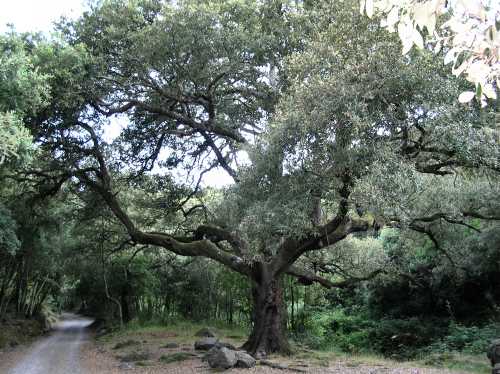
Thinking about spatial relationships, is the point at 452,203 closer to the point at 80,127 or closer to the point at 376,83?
the point at 376,83

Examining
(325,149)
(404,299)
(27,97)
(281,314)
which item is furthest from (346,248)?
(27,97)

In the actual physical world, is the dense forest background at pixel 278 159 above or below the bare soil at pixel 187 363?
above

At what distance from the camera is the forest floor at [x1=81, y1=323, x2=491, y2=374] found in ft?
35.1

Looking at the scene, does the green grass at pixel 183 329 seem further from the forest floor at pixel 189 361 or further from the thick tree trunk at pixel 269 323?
the thick tree trunk at pixel 269 323

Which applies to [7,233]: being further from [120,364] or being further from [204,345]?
[204,345]

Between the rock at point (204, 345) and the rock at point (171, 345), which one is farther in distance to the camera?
the rock at point (171, 345)

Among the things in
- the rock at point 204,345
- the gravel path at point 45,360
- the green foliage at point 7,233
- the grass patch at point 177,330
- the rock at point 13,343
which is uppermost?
the green foliage at point 7,233

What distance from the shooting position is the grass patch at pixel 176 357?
520 inches

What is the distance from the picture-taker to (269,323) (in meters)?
13.3

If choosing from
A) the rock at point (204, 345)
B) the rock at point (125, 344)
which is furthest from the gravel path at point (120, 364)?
the rock at point (204, 345)

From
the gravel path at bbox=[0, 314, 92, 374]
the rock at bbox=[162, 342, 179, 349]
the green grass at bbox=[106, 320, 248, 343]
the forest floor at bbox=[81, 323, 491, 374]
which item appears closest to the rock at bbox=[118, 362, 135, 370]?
the forest floor at bbox=[81, 323, 491, 374]

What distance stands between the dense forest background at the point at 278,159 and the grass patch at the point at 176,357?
197 centimetres

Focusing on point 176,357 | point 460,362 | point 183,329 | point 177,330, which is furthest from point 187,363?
point 183,329

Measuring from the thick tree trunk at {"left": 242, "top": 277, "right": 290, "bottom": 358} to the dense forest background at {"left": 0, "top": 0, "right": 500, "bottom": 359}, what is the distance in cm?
6
